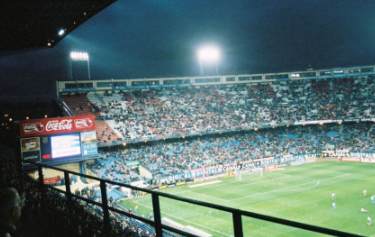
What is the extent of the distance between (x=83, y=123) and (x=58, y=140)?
7.75 feet

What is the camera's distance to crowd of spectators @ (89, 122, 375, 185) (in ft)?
121

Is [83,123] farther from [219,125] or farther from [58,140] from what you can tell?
[219,125]

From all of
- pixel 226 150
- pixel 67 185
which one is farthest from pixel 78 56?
pixel 67 185

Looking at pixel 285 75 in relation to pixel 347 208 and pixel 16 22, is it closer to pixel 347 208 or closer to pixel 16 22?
pixel 347 208

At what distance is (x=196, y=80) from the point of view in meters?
56.2

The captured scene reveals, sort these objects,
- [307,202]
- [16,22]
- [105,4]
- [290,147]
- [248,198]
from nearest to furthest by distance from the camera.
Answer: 1. [105,4]
2. [16,22]
3. [307,202]
4. [248,198]
5. [290,147]

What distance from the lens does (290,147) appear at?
1905 inches

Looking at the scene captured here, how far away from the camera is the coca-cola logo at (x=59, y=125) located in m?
28.4

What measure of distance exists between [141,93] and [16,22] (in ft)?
128

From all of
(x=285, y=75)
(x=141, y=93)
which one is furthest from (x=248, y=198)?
(x=285, y=75)

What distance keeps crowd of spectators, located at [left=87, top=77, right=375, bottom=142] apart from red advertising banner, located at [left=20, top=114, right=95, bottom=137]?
11.2 meters

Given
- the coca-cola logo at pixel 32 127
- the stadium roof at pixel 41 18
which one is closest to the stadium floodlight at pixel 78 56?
the coca-cola logo at pixel 32 127

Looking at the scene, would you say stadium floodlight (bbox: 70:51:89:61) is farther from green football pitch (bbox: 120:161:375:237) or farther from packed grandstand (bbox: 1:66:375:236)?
green football pitch (bbox: 120:161:375:237)

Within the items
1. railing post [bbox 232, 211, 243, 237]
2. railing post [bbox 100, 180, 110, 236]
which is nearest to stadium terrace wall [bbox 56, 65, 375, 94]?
railing post [bbox 100, 180, 110, 236]
